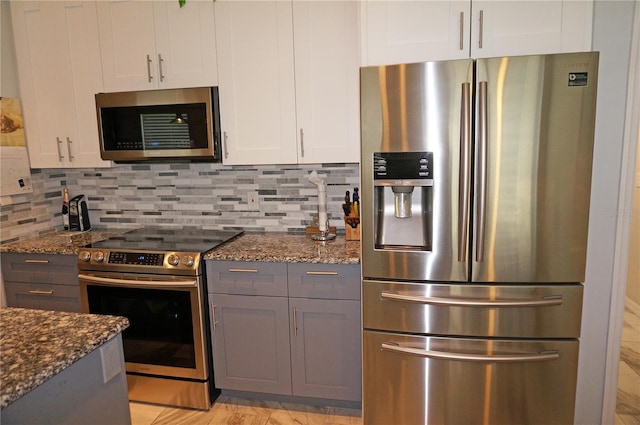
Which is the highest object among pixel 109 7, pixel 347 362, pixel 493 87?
pixel 109 7

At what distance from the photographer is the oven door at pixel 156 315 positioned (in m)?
2.29

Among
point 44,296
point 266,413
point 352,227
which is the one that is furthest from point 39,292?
point 352,227

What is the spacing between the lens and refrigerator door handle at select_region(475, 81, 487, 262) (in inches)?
67.2

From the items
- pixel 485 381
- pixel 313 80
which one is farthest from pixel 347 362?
pixel 313 80

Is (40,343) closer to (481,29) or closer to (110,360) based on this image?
(110,360)

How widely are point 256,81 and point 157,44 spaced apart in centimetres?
67

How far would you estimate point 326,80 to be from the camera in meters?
2.32

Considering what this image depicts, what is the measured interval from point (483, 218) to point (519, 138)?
37 cm

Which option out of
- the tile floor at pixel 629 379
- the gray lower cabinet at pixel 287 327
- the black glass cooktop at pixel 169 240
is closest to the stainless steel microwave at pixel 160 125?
the black glass cooktop at pixel 169 240

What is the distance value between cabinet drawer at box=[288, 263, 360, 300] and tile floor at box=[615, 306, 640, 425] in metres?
1.63

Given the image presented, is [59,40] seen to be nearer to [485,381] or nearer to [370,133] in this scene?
[370,133]

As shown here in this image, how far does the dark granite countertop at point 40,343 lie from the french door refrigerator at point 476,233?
1.16 meters

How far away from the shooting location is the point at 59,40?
261 cm

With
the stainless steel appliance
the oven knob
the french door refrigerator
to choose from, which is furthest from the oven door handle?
the french door refrigerator
